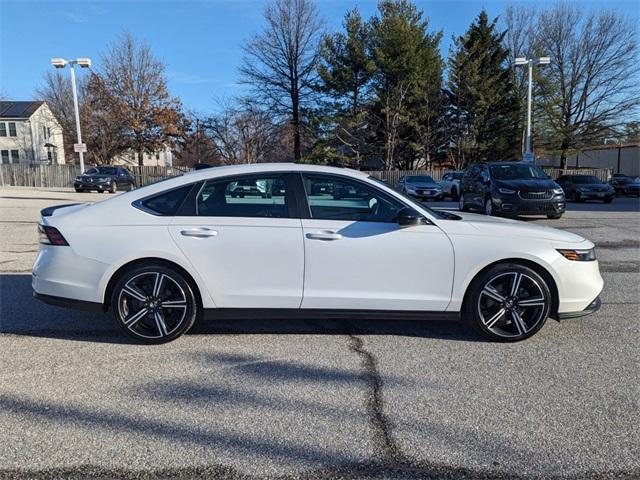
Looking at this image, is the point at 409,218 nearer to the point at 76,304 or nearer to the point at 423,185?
the point at 76,304

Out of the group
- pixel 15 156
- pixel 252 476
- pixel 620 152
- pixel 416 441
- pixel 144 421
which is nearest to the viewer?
pixel 252 476

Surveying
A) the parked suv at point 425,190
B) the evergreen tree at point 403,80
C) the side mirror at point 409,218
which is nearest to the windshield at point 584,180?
the parked suv at point 425,190

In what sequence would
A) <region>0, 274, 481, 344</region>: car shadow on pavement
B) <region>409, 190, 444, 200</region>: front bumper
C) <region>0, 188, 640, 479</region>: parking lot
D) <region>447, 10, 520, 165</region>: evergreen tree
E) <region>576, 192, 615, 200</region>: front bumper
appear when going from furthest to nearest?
<region>447, 10, 520, 165</region>: evergreen tree → <region>409, 190, 444, 200</region>: front bumper → <region>576, 192, 615, 200</region>: front bumper → <region>0, 274, 481, 344</region>: car shadow on pavement → <region>0, 188, 640, 479</region>: parking lot

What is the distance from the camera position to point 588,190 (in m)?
22.8

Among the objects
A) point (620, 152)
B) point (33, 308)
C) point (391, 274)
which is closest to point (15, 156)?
point (33, 308)

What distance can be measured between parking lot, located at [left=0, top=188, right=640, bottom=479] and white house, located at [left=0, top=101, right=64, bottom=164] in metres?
54.2

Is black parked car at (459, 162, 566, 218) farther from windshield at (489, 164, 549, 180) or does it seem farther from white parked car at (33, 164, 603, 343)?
white parked car at (33, 164, 603, 343)

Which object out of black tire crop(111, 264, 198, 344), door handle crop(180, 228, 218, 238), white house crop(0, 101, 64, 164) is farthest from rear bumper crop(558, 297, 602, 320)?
white house crop(0, 101, 64, 164)

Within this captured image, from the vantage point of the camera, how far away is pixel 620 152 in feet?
154

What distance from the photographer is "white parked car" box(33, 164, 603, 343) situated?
3.96 metres

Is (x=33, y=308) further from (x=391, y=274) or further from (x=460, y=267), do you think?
(x=460, y=267)

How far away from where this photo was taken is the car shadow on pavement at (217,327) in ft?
14.3

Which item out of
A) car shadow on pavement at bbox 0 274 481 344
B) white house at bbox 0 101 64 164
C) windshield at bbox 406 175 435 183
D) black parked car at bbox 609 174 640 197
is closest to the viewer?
car shadow on pavement at bbox 0 274 481 344

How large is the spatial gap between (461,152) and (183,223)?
123ft
